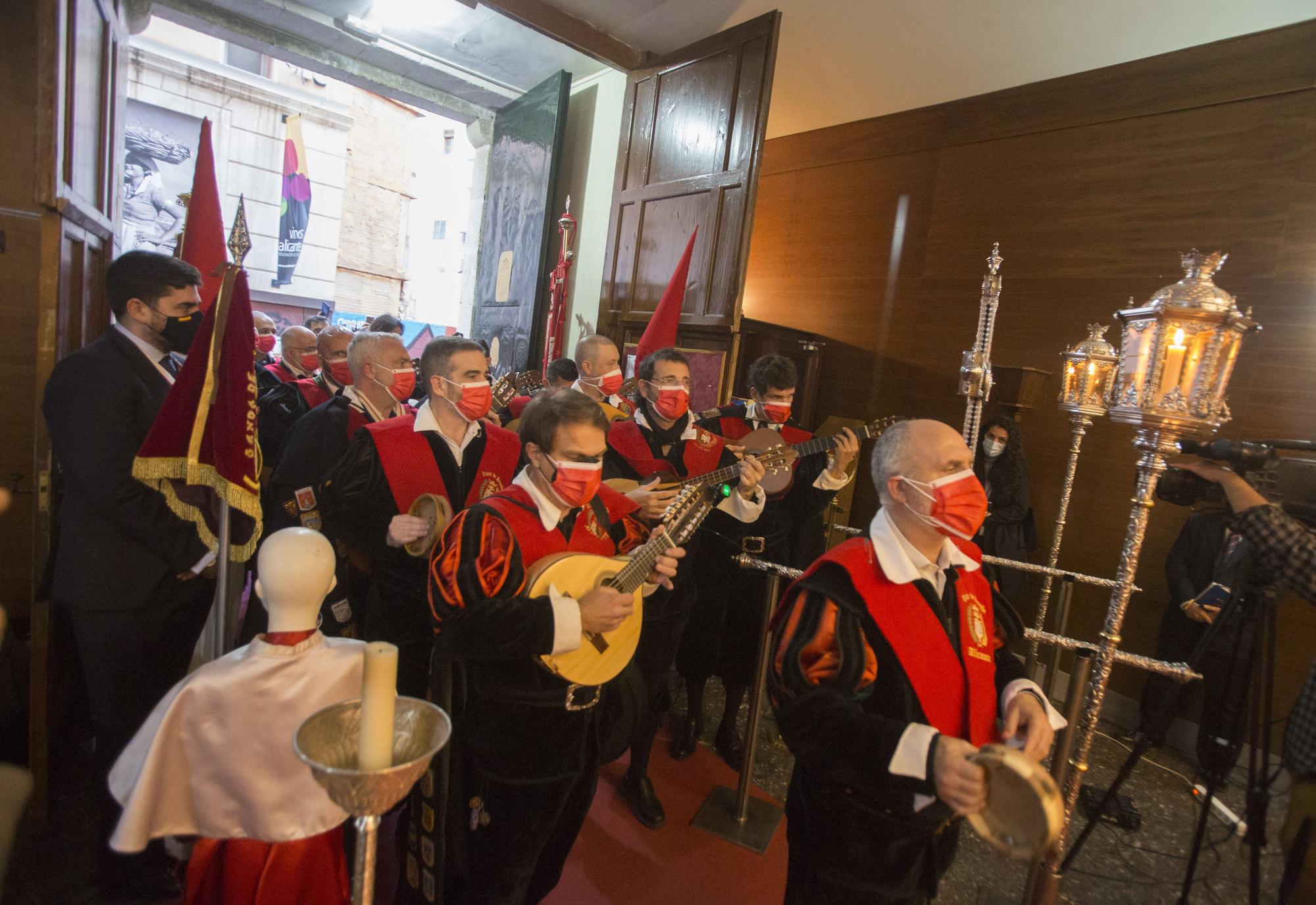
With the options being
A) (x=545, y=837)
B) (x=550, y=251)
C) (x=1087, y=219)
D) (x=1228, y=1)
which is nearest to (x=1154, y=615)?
(x=1087, y=219)

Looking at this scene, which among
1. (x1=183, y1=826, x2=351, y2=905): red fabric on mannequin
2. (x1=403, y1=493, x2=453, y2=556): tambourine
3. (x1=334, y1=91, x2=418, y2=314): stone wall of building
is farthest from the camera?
(x1=334, y1=91, x2=418, y2=314): stone wall of building

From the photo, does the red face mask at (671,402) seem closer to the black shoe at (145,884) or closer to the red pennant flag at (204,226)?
the red pennant flag at (204,226)

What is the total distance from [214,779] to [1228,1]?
20.6 ft

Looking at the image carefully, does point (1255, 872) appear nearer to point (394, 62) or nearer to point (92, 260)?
point (92, 260)

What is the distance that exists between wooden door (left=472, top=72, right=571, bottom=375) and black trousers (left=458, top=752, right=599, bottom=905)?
5780mm

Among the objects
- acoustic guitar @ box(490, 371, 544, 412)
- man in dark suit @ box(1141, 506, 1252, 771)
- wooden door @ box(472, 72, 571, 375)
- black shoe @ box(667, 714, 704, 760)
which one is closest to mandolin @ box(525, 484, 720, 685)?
black shoe @ box(667, 714, 704, 760)

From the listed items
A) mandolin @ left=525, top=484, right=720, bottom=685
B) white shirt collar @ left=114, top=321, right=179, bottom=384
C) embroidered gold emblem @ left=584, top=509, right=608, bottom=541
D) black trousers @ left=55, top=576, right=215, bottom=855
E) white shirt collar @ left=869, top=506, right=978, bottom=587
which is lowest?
black trousers @ left=55, top=576, right=215, bottom=855

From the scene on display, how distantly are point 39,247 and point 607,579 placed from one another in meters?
2.81

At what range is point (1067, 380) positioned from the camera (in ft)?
13.0

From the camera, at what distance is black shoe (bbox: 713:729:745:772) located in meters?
3.72

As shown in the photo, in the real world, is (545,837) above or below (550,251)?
below

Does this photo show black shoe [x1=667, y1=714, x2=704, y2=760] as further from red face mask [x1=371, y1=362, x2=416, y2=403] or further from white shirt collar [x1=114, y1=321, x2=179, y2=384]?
white shirt collar [x1=114, y1=321, x2=179, y2=384]

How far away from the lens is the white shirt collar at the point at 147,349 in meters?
2.44

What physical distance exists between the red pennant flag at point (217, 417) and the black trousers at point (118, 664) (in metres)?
0.57
